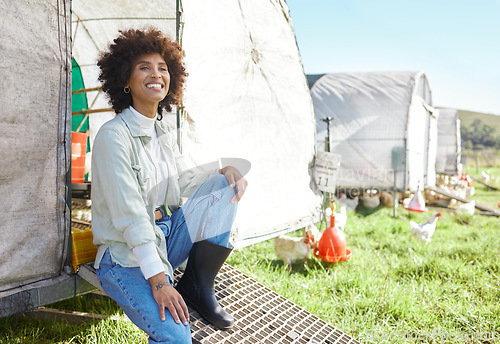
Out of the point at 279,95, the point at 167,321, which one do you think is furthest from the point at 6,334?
the point at 279,95

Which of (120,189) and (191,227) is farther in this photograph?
(191,227)

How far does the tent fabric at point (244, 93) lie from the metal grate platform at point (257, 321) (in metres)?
0.62

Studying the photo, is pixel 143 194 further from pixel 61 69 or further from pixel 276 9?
pixel 276 9

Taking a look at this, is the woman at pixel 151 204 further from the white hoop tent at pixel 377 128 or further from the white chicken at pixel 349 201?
the white hoop tent at pixel 377 128

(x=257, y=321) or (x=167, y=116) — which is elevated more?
(x=167, y=116)

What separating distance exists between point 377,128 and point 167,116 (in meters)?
6.39

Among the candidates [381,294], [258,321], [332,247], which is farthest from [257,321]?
[332,247]

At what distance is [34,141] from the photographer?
1996 mm

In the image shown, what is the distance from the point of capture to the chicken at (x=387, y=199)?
8.57 metres

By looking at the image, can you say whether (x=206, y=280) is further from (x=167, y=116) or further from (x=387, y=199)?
(x=387, y=199)

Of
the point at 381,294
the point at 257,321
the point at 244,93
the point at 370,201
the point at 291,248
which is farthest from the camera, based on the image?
the point at 370,201

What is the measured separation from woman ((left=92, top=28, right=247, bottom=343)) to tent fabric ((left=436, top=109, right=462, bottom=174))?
45.0 feet

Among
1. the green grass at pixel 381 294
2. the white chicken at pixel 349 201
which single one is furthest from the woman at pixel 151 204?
the white chicken at pixel 349 201

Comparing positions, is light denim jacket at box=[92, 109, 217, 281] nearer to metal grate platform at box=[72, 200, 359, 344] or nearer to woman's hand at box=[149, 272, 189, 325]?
woman's hand at box=[149, 272, 189, 325]
